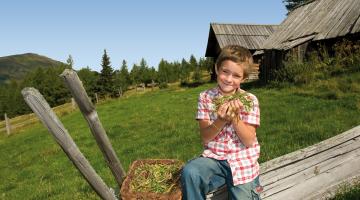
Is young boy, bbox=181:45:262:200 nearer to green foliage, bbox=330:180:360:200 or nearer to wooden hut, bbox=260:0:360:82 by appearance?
green foliage, bbox=330:180:360:200

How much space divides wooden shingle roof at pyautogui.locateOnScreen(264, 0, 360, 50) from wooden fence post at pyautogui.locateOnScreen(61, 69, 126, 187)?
16.5 m

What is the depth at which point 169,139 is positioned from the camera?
412 inches

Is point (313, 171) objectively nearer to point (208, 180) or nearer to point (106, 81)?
point (208, 180)

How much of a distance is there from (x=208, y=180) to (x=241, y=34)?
33186 millimetres

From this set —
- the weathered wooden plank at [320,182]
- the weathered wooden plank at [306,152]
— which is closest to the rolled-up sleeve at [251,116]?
the weathered wooden plank at [306,152]

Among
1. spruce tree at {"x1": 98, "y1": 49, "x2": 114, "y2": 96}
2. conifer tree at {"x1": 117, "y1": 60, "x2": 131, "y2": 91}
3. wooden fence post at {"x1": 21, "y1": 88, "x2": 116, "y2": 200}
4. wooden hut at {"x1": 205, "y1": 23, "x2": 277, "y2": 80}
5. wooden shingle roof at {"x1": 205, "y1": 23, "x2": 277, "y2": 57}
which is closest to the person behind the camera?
wooden fence post at {"x1": 21, "y1": 88, "x2": 116, "y2": 200}

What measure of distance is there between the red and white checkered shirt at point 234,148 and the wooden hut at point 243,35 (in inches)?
1205

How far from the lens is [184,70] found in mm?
72875

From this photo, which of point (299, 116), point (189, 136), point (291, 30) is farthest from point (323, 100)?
point (291, 30)

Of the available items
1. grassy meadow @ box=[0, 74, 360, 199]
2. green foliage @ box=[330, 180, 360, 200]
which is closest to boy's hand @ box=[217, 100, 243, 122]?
green foliage @ box=[330, 180, 360, 200]

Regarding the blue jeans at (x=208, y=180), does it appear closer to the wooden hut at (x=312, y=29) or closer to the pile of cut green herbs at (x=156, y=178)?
the pile of cut green herbs at (x=156, y=178)

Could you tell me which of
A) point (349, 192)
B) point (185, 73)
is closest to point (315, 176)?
point (349, 192)

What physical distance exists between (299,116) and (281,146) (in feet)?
10.9

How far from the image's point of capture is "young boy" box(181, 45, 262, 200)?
133 inches
